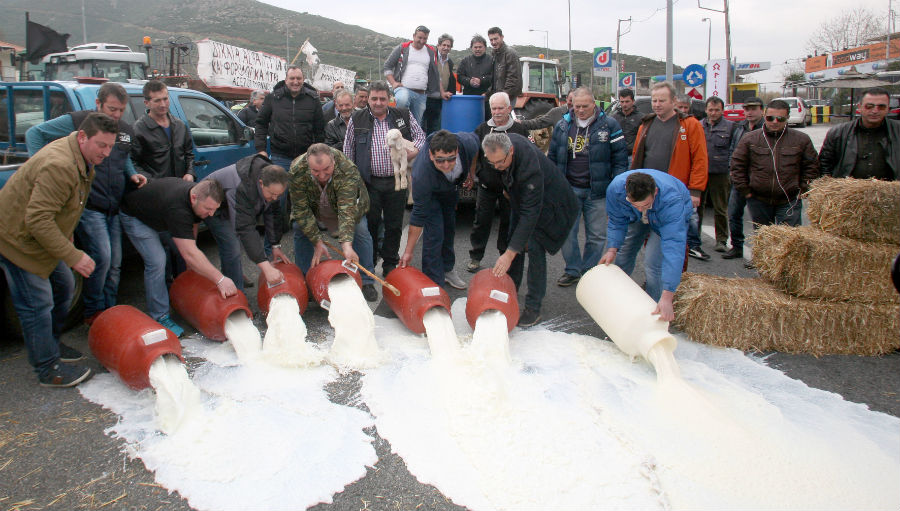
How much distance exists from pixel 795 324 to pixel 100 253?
4.60 m

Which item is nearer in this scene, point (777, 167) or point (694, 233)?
point (777, 167)

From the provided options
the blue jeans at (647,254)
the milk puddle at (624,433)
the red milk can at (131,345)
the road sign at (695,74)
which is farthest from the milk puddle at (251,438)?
the road sign at (695,74)

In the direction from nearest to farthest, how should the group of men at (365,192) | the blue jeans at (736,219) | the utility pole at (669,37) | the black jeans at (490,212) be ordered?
the group of men at (365,192), the black jeans at (490,212), the blue jeans at (736,219), the utility pole at (669,37)

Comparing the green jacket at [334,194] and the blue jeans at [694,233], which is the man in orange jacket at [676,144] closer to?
the blue jeans at [694,233]

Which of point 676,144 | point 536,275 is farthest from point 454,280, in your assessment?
point 676,144

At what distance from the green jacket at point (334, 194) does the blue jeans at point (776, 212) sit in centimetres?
362

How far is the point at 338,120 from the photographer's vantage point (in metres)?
5.77

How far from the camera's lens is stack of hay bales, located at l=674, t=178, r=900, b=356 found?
3.85 metres

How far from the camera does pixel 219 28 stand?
255 ft

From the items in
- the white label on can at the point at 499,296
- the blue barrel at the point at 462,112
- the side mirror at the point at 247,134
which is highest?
the blue barrel at the point at 462,112

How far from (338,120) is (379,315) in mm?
2203

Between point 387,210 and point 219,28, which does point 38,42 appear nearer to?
point 387,210

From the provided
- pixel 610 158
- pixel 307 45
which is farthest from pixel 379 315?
pixel 307 45

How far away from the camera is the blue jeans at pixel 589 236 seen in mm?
5234
